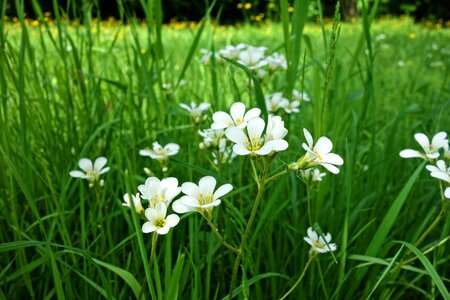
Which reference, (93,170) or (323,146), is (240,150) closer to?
(323,146)

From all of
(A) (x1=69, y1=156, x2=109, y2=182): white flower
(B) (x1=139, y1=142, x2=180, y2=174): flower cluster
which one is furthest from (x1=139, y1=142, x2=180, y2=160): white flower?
(A) (x1=69, y1=156, x2=109, y2=182): white flower

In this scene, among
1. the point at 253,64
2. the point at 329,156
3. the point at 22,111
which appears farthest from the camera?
the point at 253,64

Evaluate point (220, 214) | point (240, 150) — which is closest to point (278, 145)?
point (240, 150)

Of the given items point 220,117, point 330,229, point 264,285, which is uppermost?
point 220,117

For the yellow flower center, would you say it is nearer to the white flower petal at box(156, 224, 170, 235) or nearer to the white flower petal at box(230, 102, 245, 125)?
the white flower petal at box(156, 224, 170, 235)

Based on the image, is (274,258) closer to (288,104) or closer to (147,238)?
(147,238)

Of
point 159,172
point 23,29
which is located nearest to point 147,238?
Answer: point 159,172
